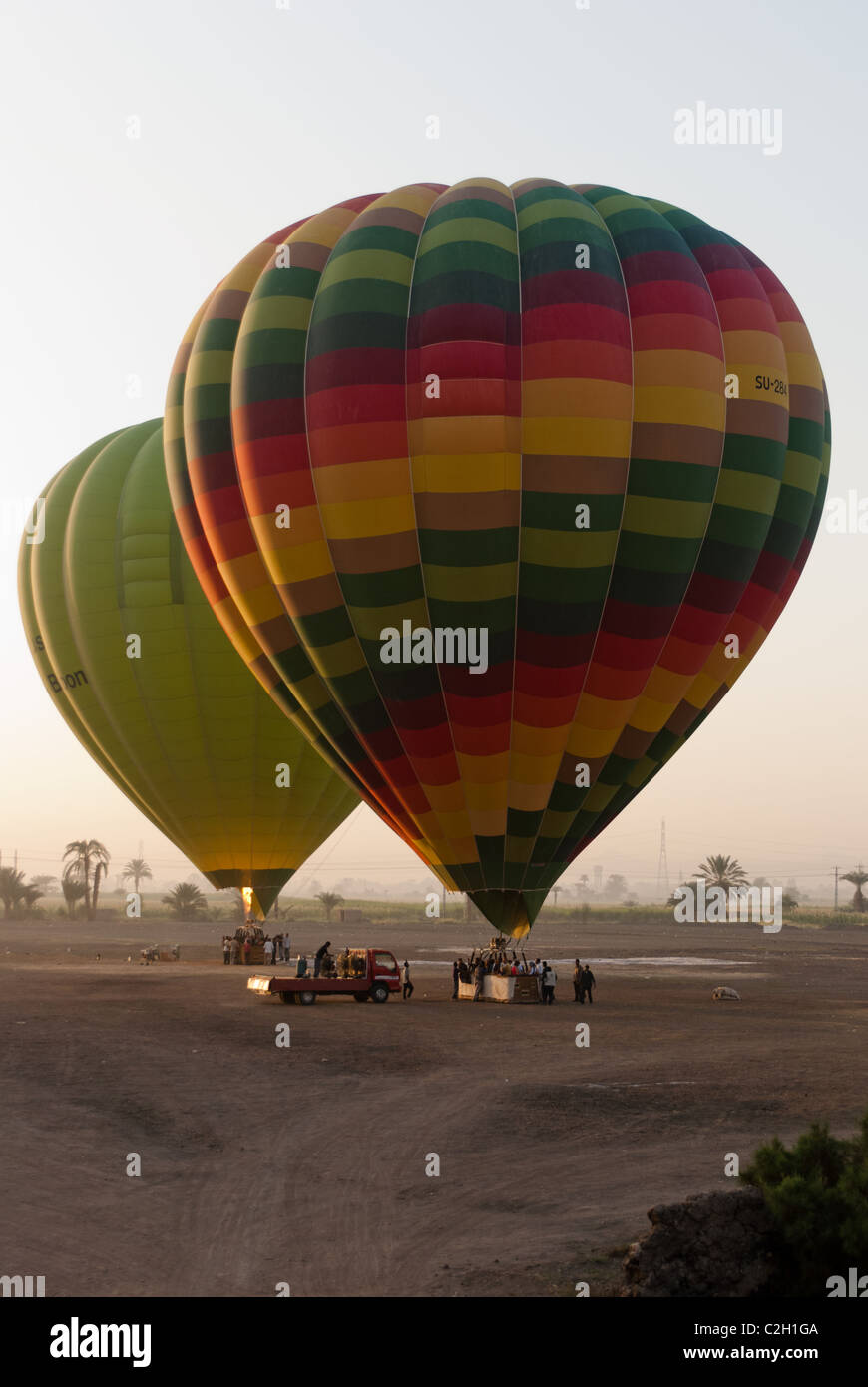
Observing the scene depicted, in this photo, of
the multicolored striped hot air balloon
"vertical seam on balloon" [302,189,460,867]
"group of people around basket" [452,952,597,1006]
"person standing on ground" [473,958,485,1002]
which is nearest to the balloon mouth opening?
the multicolored striped hot air balloon

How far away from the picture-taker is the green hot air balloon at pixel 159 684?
40875mm

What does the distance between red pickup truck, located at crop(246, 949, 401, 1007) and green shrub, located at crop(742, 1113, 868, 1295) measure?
2309 centimetres

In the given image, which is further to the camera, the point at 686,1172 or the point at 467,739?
the point at 467,739

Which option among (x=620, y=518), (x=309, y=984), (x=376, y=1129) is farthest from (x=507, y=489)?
(x=309, y=984)

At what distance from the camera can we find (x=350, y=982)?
3416 cm

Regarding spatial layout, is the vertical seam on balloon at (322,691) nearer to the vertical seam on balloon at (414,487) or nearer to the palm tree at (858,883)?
the vertical seam on balloon at (414,487)

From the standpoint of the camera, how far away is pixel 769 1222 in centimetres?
1053

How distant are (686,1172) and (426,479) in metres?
13.8

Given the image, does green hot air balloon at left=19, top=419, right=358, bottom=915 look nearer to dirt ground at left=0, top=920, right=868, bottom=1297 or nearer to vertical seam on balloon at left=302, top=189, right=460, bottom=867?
dirt ground at left=0, top=920, right=868, bottom=1297

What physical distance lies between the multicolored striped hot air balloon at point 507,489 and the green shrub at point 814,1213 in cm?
1561

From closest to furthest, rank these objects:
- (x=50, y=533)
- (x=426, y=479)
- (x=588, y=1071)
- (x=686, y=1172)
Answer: (x=686, y=1172)
(x=588, y=1071)
(x=426, y=479)
(x=50, y=533)

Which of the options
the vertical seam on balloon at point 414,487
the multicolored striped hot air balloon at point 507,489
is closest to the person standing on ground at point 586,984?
the multicolored striped hot air balloon at point 507,489
